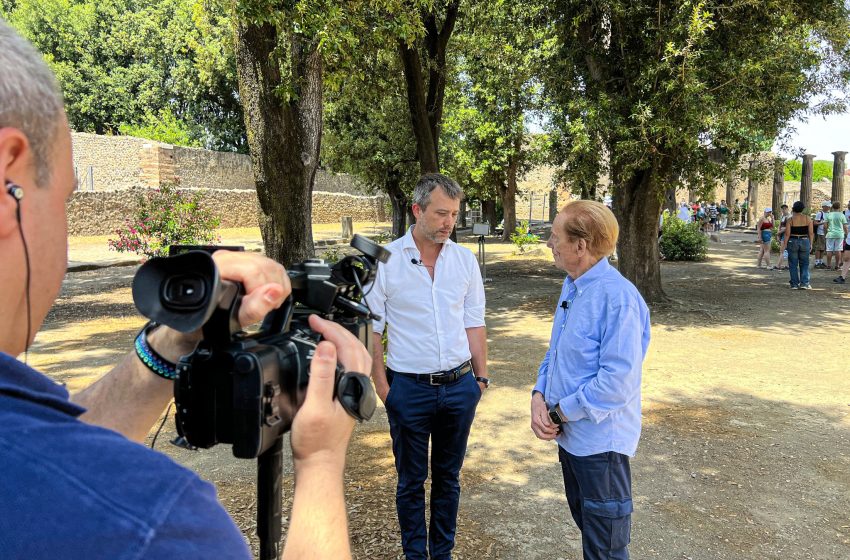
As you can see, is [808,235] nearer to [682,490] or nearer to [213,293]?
[682,490]

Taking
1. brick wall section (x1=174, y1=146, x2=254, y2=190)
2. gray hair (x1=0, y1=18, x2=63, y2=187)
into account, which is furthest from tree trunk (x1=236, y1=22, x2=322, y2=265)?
brick wall section (x1=174, y1=146, x2=254, y2=190)

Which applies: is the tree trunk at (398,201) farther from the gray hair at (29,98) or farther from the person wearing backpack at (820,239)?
the gray hair at (29,98)

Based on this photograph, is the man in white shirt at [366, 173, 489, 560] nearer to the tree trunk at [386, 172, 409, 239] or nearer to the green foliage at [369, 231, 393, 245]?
the green foliage at [369, 231, 393, 245]

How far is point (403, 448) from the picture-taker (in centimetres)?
332

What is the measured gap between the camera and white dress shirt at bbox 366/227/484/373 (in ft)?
11.0

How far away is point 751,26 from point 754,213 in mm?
30335

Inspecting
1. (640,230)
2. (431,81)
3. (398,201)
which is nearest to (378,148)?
(398,201)

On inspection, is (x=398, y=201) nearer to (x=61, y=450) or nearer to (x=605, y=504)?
(x=605, y=504)

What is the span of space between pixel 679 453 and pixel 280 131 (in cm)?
474

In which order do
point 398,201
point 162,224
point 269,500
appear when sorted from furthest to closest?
point 398,201 → point 162,224 → point 269,500

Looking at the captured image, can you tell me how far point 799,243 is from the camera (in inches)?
510

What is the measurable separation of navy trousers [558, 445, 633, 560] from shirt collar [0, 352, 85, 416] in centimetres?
232

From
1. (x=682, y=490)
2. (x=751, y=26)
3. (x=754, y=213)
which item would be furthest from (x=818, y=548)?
(x=754, y=213)

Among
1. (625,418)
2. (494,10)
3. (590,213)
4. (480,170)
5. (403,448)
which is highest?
(494,10)
